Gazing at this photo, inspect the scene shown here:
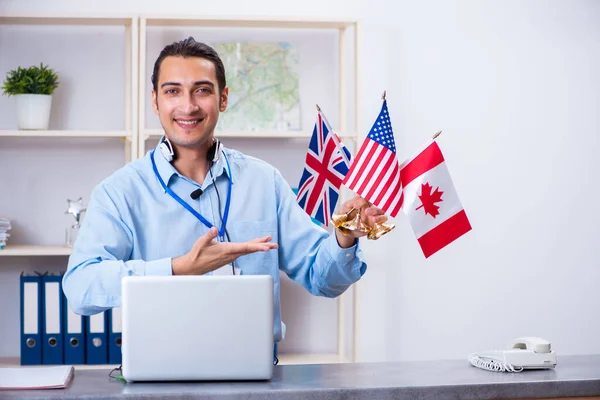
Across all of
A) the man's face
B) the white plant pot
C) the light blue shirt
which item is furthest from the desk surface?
the white plant pot

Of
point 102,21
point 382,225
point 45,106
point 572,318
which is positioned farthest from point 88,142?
point 572,318

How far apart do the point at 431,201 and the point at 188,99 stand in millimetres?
814

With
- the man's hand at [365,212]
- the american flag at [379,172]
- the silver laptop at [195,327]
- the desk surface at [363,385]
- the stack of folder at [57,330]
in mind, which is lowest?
the stack of folder at [57,330]

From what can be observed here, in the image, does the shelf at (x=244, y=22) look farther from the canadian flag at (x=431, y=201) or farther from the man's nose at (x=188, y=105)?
the canadian flag at (x=431, y=201)

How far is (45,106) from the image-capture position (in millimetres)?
3494

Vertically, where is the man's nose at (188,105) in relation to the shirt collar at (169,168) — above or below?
above

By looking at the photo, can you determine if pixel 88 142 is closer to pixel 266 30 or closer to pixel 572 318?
pixel 266 30

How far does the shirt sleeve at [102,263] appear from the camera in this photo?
207cm

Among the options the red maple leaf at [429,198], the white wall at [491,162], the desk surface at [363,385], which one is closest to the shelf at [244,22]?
the white wall at [491,162]

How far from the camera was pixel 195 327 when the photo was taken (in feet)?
5.73

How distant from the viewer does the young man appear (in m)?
2.33

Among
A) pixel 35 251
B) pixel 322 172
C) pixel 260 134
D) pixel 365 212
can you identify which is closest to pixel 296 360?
pixel 260 134

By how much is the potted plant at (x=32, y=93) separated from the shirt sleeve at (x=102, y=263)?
1229 millimetres

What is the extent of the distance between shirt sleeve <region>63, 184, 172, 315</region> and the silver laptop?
0.27m
